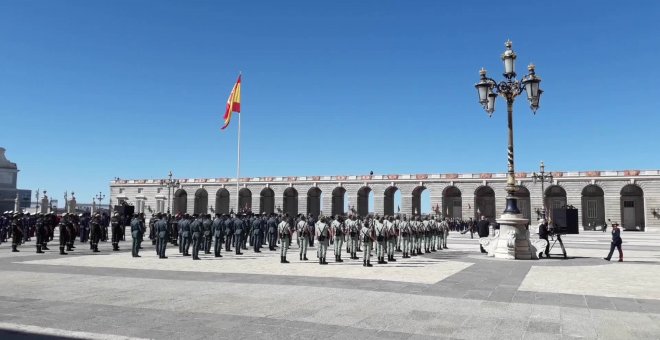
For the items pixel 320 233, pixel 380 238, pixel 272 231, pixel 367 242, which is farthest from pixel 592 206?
pixel 320 233

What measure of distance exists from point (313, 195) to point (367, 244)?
193 ft

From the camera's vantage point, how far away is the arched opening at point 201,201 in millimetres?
76188

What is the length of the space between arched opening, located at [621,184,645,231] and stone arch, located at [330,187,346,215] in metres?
38.3

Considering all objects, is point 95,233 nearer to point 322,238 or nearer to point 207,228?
point 207,228

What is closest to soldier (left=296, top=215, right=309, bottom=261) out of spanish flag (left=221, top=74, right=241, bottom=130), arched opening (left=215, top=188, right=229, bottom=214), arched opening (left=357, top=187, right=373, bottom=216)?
spanish flag (left=221, top=74, right=241, bottom=130)

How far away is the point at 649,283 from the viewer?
1008cm

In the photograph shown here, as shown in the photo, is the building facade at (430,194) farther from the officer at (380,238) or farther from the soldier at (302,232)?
the officer at (380,238)

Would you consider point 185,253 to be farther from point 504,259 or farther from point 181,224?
point 504,259

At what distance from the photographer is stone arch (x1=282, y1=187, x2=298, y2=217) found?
72.4m

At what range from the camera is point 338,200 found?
2805 inches

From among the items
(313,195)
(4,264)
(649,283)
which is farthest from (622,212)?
(4,264)

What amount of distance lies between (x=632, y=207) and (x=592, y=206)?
4.52 metres

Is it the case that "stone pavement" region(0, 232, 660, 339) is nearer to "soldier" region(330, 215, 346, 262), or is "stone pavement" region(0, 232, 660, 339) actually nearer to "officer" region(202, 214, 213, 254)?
"soldier" region(330, 215, 346, 262)

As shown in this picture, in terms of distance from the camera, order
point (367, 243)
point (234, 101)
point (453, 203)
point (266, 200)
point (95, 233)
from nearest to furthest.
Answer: point (367, 243)
point (95, 233)
point (234, 101)
point (453, 203)
point (266, 200)
